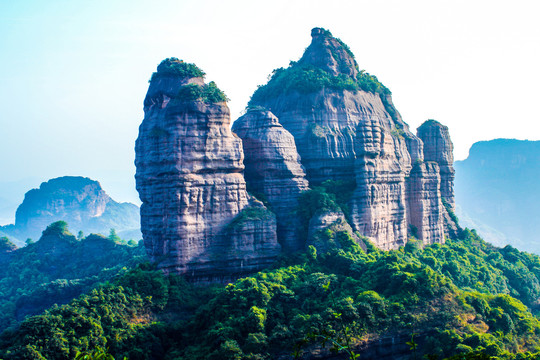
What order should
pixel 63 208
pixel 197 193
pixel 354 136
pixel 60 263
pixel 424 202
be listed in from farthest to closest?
pixel 63 208 → pixel 60 263 → pixel 424 202 → pixel 354 136 → pixel 197 193

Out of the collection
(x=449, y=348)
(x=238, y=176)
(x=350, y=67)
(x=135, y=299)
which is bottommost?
(x=449, y=348)

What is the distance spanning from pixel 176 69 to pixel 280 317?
1795 centimetres

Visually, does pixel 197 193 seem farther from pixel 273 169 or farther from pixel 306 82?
pixel 306 82

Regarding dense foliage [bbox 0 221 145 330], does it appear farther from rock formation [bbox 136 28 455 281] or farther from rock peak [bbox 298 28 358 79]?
rock peak [bbox 298 28 358 79]

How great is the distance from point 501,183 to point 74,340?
451 feet

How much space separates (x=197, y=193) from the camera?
32500mm

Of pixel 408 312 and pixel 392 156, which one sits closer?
pixel 408 312

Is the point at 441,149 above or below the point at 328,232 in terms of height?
above

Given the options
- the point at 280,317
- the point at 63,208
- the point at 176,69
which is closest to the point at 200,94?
the point at 176,69

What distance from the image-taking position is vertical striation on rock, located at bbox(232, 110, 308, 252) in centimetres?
3728

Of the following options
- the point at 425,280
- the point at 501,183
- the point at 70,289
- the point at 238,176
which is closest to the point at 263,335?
the point at 425,280

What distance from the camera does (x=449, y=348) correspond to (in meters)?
25.9

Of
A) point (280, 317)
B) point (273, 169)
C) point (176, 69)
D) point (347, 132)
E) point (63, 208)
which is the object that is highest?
point (176, 69)

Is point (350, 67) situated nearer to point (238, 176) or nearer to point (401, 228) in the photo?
point (401, 228)
